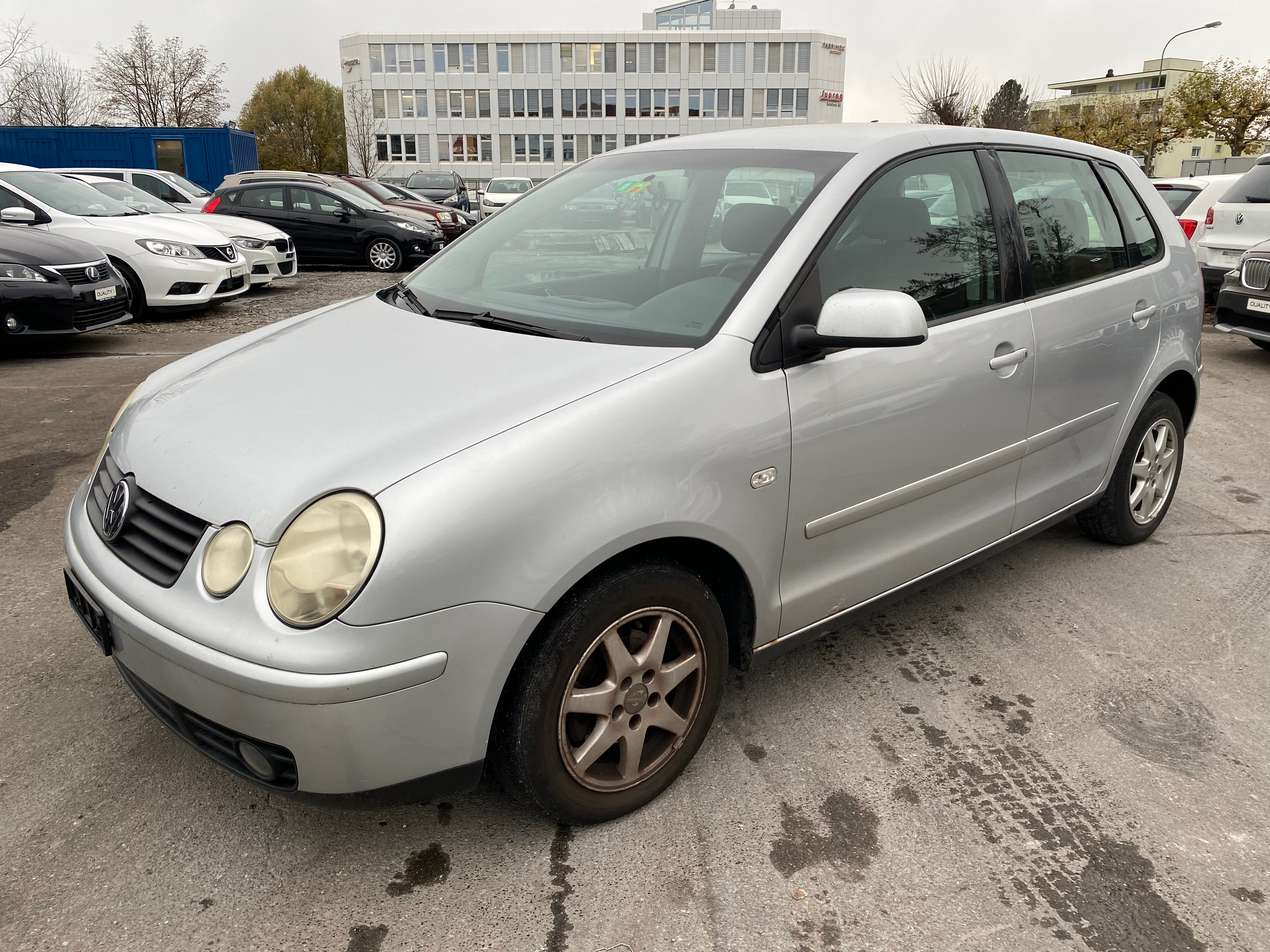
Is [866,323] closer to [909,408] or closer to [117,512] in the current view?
[909,408]

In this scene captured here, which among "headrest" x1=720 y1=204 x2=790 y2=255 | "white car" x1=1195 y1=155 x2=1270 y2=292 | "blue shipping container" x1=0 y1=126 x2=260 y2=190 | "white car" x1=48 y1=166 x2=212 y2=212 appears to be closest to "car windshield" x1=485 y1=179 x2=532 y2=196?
"blue shipping container" x1=0 y1=126 x2=260 y2=190

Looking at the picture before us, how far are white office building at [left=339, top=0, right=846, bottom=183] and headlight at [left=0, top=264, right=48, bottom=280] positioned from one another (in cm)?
7612

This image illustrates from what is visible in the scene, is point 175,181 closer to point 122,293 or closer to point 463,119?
point 122,293

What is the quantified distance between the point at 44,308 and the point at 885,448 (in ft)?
24.8

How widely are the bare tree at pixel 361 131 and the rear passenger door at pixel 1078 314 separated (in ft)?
239

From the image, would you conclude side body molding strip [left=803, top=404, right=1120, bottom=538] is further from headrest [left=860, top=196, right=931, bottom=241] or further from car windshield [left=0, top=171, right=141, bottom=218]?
car windshield [left=0, top=171, right=141, bottom=218]

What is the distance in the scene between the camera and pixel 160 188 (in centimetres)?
1706

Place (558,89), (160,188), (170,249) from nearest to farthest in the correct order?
1. (170,249)
2. (160,188)
3. (558,89)

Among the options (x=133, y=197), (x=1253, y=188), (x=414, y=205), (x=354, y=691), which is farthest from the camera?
(x=414, y=205)

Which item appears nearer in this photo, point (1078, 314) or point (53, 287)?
point (1078, 314)

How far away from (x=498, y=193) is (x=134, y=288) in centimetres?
2161

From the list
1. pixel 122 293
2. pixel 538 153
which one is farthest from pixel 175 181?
pixel 538 153

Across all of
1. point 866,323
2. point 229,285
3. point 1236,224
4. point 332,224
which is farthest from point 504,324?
point 332,224

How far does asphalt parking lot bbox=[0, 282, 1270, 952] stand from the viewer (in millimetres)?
2080
